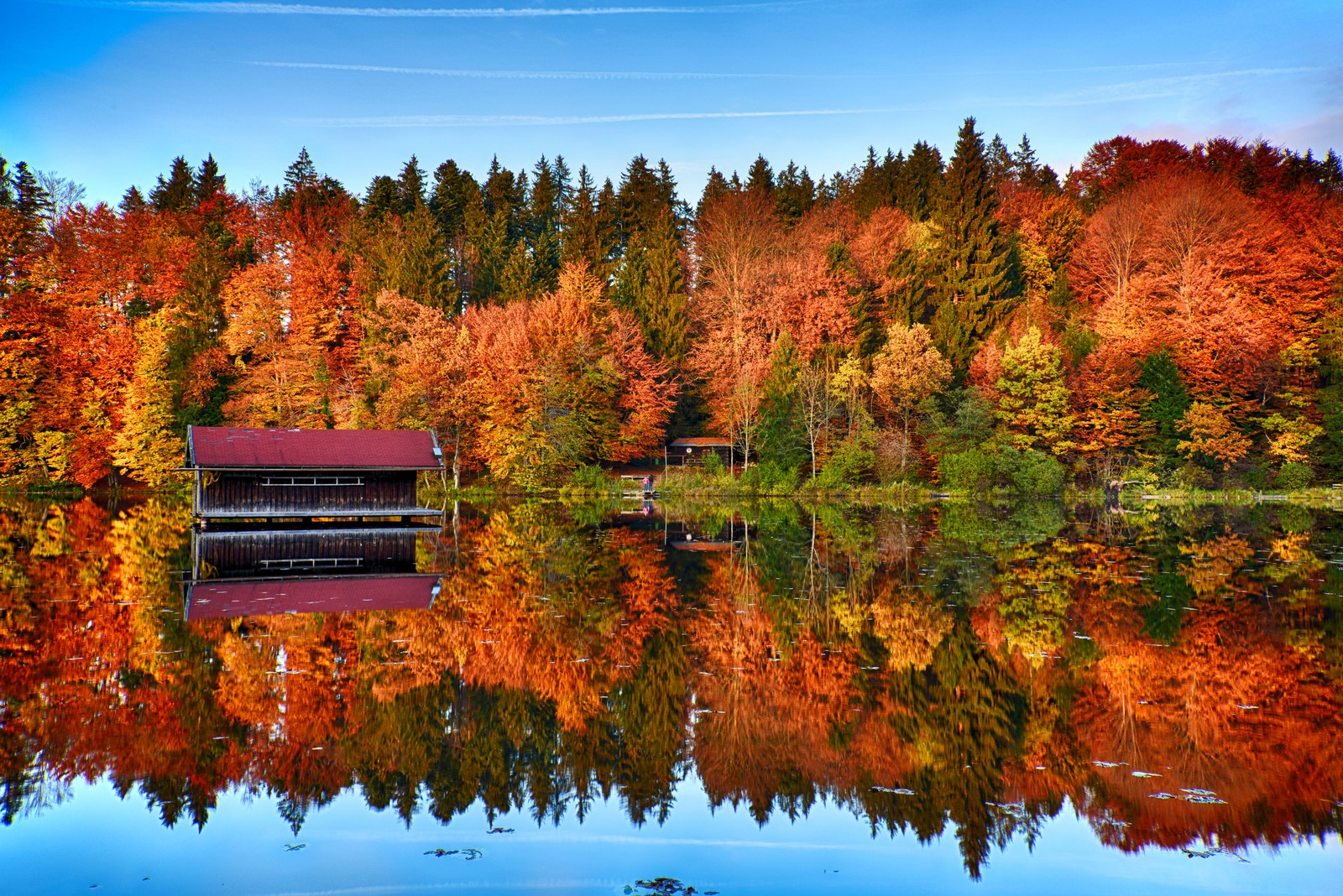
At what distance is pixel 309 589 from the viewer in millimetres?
14273

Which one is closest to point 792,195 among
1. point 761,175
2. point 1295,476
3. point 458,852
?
point 761,175

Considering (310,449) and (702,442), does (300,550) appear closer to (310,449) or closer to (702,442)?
(310,449)

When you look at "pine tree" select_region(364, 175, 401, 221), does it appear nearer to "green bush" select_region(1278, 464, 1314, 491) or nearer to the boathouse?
the boathouse

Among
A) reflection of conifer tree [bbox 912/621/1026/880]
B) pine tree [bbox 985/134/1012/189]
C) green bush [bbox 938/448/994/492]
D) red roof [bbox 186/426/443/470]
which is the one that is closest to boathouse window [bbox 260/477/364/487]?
red roof [bbox 186/426/443/470]

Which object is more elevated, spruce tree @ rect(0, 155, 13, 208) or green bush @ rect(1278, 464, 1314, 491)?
spruce tree @ rect(0, 155, 13, 208)

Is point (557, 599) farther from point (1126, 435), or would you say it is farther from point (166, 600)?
point (1126, 435)

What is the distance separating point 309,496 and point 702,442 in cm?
2200

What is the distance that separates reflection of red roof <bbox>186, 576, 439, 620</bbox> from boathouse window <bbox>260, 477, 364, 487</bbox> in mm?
12312

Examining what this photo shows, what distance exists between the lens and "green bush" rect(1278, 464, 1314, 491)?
38.3m

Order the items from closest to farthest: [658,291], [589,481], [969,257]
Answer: [589,481], [969,257], [658,291]

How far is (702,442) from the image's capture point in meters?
44.9

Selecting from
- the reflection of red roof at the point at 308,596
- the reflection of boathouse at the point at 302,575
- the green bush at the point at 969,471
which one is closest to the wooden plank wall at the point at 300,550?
the reflection of boathouse at the point at 302,575

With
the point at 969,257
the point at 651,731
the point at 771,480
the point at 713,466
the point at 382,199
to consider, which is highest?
the point at 382,199

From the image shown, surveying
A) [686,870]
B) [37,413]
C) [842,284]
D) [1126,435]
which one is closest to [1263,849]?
[686,870]
